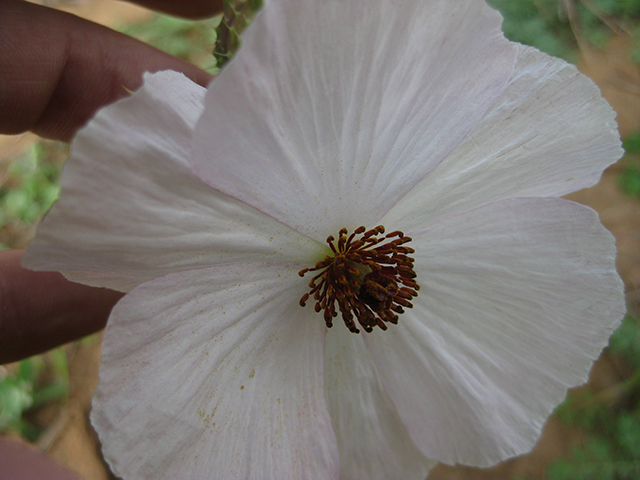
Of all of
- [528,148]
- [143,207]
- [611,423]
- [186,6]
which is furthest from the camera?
[611,423]

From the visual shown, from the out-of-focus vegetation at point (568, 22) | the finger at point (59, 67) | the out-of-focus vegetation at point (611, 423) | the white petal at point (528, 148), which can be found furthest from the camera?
Answer: the out-of-focus vegetation at point (568, 22)

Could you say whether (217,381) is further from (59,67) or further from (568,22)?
(568,22)

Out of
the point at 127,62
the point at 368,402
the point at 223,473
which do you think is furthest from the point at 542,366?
the point at 127,62

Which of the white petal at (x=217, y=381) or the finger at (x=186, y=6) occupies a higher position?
the finger at (x=186, y=6)

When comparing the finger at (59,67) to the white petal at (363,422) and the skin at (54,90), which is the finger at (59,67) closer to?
the skin at (54,90)

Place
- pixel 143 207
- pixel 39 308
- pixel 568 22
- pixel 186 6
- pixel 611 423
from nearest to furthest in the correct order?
pixel 143 207, pixel 39 308, pixel 186 6, pixel 611 423, pixel 568 22

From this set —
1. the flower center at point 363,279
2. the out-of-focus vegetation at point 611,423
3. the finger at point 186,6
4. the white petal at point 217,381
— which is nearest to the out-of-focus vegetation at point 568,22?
the out-of-focus vegetation at point 611,423

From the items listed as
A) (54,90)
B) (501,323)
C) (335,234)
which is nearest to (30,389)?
(54,90)

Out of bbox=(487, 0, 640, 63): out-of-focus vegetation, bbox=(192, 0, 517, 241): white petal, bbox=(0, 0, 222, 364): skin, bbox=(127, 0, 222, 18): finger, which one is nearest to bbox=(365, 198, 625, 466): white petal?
bbox=(192, 0, 517, 241): white petal
